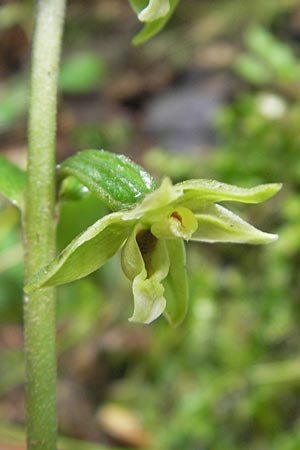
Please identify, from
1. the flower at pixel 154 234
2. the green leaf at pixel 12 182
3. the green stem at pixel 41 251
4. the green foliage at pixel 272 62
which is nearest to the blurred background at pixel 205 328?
the green foliage at pixel 272 62

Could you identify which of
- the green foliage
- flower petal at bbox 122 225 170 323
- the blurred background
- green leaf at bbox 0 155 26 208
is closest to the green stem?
green leaf at bbox 0 155 26 208

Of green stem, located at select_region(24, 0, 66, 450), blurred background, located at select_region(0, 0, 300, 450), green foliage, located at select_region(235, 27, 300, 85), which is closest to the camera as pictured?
green stem, located at select_region(24, 0, 66, 450)

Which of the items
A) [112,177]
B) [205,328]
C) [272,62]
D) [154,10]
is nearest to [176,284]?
[112,177]

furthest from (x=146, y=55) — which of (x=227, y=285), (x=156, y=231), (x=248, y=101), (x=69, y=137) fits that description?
(x=156, y=231)

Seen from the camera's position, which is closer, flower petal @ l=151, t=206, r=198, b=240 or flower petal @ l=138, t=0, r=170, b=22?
flower petal @ l=151, t=206, r=198, b=240

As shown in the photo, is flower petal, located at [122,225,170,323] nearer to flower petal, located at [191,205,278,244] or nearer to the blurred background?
flower petal, located at [191,205,278,244]

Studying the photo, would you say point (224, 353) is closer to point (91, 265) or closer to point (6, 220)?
point (6, 220)
